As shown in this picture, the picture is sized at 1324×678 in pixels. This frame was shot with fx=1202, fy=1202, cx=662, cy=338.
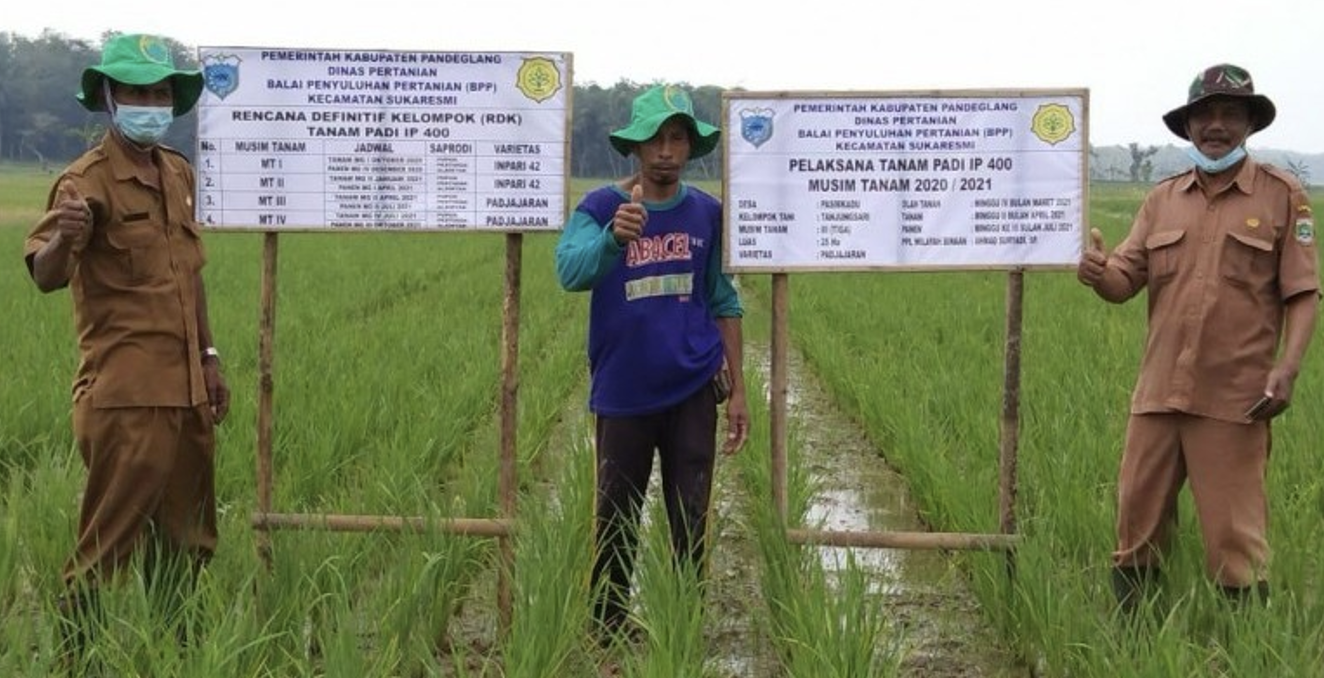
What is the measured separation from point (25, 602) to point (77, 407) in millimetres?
679

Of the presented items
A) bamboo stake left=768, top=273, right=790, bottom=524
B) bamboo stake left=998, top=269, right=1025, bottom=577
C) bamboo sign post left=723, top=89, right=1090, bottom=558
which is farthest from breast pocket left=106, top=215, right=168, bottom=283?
bamboo stake left=998, top=269, right=1025, bottom=577

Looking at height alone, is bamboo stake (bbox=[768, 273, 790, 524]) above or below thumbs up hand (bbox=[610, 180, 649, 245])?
below

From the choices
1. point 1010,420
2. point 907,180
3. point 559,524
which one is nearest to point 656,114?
point 907,180

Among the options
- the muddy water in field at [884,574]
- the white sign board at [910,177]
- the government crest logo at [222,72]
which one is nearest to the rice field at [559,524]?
the muddy water in field at [884,574]

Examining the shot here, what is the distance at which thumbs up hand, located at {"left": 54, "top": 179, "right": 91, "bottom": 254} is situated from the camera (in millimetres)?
2535

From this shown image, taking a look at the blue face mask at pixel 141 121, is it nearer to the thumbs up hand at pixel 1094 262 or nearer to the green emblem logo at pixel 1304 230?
the thumbs up hand at pixel 1094 262

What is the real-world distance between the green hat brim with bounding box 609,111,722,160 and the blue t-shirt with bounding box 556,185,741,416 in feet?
0.40

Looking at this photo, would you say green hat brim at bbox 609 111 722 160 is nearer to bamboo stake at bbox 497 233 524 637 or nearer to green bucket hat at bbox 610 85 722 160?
green bucket hat at bbox 610 85 722 160

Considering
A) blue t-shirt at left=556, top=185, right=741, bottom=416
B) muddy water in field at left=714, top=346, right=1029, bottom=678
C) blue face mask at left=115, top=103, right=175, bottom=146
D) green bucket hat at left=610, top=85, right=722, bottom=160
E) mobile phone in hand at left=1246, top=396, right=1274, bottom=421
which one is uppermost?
green bucket hat at left=610, top=85, right=722, bottom=160

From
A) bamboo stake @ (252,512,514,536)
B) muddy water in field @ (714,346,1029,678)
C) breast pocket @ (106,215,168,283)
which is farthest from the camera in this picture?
bamboo stake @ (252,512,514,536)

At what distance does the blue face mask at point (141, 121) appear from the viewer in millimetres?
2750

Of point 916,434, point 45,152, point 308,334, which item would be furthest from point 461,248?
point 45,152

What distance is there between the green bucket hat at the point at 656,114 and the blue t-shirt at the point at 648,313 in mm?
164

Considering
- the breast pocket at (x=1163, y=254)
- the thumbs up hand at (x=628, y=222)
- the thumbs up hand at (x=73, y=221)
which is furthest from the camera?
the breast pocket at (x=1163, y=254)
